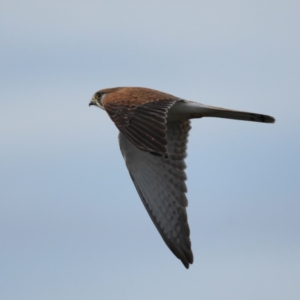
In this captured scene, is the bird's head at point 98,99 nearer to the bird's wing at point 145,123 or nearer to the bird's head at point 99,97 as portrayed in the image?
the bird's head at point 99,97

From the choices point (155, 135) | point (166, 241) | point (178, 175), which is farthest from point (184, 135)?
point (155, 135)

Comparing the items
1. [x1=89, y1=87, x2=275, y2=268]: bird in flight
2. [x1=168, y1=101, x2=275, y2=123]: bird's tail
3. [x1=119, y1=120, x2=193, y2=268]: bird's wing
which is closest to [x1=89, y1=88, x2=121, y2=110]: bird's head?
[x1=89, y1=87, x2=275, y2=268]: bird in flight

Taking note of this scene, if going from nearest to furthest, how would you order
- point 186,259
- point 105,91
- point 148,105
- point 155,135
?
point 155,135, point 148,105, point 186,259, point 105,91

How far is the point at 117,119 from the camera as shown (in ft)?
49.3

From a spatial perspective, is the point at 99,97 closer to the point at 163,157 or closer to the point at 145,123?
the point at 163,157

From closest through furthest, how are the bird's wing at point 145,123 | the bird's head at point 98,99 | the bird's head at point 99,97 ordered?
the bird's wing at point 145,123 → the bird's head at point 99,97 → the bird's head at point 98,99

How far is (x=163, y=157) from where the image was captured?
15.3m

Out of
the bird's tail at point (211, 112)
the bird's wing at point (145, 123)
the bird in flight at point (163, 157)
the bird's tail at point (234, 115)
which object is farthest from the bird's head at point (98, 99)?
the bird's wing at point (145, 123)

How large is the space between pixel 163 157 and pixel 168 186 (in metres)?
1.73

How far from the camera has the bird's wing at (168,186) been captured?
16578mm

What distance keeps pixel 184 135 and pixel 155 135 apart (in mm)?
2982

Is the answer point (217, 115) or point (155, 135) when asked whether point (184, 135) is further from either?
point (155, 135)

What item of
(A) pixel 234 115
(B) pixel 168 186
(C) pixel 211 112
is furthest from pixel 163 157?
(B) pixel 168 186

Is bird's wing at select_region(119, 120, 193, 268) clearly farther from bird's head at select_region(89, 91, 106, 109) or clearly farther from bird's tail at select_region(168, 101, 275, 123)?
bird's head at select_region(89, 91, 106, 109)
